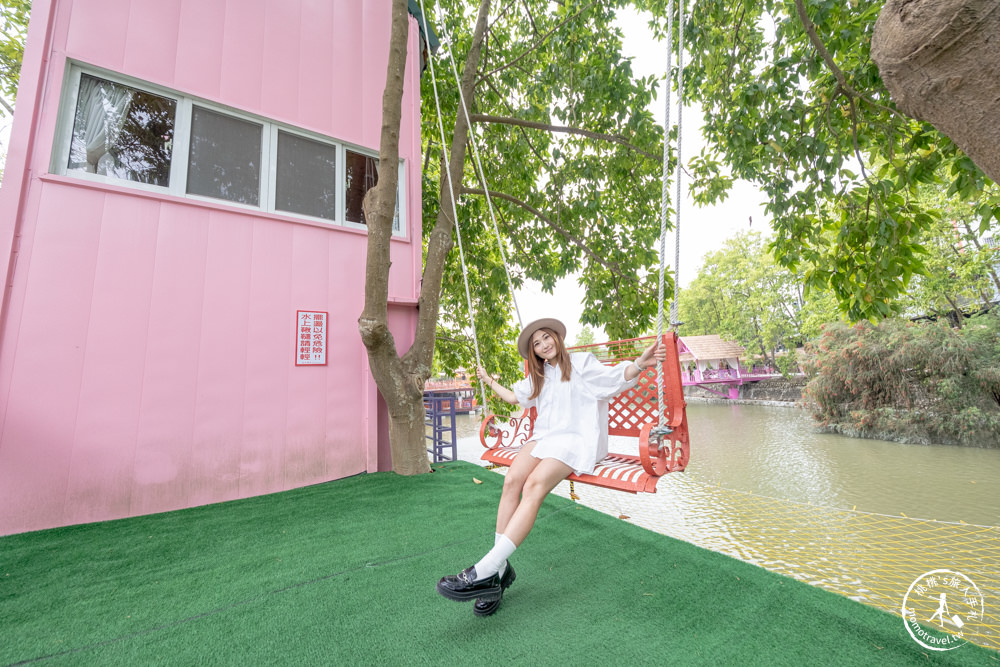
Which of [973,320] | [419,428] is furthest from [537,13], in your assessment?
[973,320]

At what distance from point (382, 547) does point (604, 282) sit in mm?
3655

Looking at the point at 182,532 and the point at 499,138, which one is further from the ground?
the point at 499,138

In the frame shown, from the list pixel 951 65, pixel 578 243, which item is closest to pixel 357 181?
pixel 578 243

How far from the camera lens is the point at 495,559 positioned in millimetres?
Answer: 1416

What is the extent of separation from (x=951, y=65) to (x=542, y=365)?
1569 mm

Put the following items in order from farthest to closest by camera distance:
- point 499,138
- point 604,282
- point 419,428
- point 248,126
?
point 499,138 < point 604,282 < point 419,428 < point 248,126

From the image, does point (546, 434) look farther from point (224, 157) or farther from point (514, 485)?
point (224, 157)

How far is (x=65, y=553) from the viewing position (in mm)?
2090

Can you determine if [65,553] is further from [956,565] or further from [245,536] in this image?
[956,565]

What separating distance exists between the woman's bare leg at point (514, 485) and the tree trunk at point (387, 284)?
5.78ft

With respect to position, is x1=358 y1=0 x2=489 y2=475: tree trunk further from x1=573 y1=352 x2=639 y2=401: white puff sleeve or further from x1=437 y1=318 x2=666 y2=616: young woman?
x1=573 y1=352 x2=639 y2=401: white puff sleeve

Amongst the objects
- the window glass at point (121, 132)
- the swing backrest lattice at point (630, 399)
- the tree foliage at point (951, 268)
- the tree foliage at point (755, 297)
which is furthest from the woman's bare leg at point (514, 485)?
the tree foliage at point (755, 297)

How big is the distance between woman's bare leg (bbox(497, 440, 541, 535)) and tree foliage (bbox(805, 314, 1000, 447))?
11490mm

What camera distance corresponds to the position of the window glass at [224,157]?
126 inches
